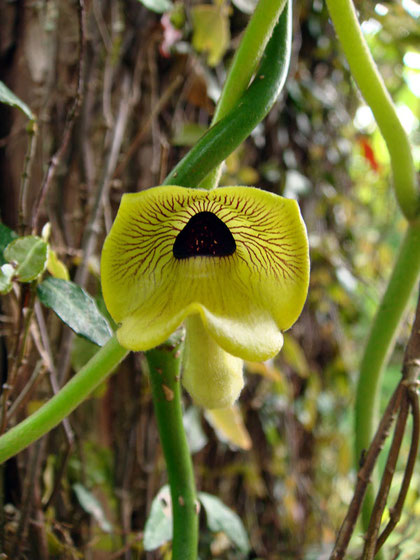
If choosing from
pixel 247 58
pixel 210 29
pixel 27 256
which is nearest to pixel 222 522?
pixel 27 256

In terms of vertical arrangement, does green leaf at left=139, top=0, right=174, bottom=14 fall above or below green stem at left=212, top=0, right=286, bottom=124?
above

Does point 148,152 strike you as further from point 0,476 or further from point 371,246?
point 371,246

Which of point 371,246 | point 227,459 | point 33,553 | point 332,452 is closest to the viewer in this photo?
point 33,553

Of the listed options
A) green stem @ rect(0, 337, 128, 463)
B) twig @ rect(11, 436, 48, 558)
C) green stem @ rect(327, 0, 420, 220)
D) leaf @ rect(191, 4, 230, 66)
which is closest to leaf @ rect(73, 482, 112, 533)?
twig @ rect(11, 436, 48, 558)

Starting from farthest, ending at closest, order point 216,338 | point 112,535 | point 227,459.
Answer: point 227,459 → point 112,535 → point 216,338

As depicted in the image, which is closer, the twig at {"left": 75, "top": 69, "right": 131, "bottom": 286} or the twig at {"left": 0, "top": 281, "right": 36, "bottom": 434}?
the twig at {"left": 0, "top": 281, "right": 36, "bottom": 434}

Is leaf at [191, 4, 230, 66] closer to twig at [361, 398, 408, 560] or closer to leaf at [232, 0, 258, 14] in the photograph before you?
leaf at [232, 0, 258, 14]

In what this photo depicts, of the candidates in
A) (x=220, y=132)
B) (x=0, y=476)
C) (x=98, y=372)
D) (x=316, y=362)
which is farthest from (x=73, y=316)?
(x=316, y=362)
